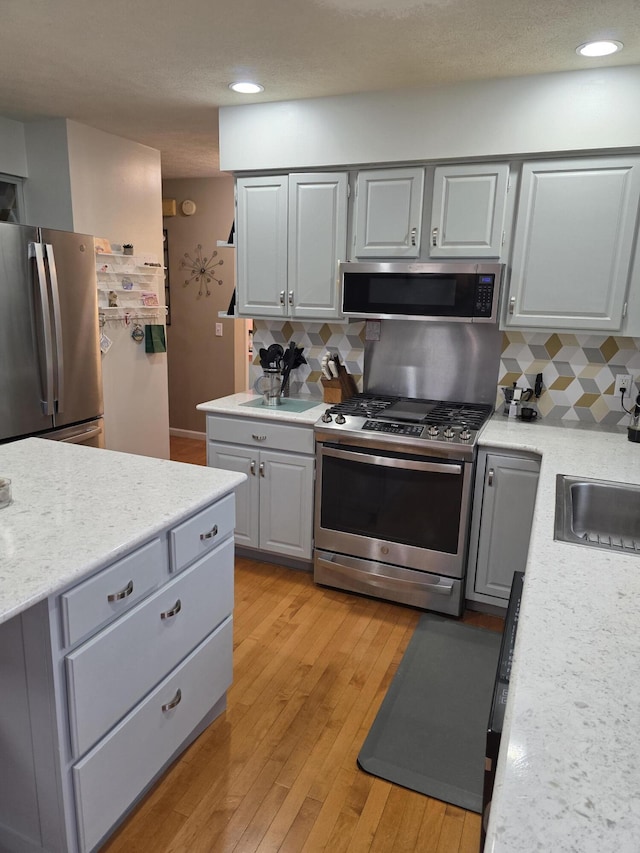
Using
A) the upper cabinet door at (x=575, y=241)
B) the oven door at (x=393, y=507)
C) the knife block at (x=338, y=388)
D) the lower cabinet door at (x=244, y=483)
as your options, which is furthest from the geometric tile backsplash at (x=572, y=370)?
the lower cabinet door at (x=244, y=483)

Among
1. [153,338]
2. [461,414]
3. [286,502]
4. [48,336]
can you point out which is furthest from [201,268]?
[461,414]

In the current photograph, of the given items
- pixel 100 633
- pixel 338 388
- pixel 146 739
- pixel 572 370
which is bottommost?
pixel 146 739

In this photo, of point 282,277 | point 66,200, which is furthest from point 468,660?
point 66,200

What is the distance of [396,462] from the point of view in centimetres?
278

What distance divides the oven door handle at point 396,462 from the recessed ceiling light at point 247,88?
5.87ft

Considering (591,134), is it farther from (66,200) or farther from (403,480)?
(66,200)

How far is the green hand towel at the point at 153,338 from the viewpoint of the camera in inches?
172

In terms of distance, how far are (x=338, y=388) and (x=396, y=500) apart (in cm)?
87

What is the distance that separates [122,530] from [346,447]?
1.54 metres

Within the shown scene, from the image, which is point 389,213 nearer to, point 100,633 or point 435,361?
point 435,361

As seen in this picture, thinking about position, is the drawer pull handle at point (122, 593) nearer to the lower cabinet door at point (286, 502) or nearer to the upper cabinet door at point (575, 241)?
the lower cabinet door at point (286, 502)

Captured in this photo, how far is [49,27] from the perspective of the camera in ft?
7.45

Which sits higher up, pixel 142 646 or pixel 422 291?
pixel 422 291

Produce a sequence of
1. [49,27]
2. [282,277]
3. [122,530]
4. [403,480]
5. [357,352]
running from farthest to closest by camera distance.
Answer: [357,352]
[282,277]
[403,480]
[49,27]
[122,530]
